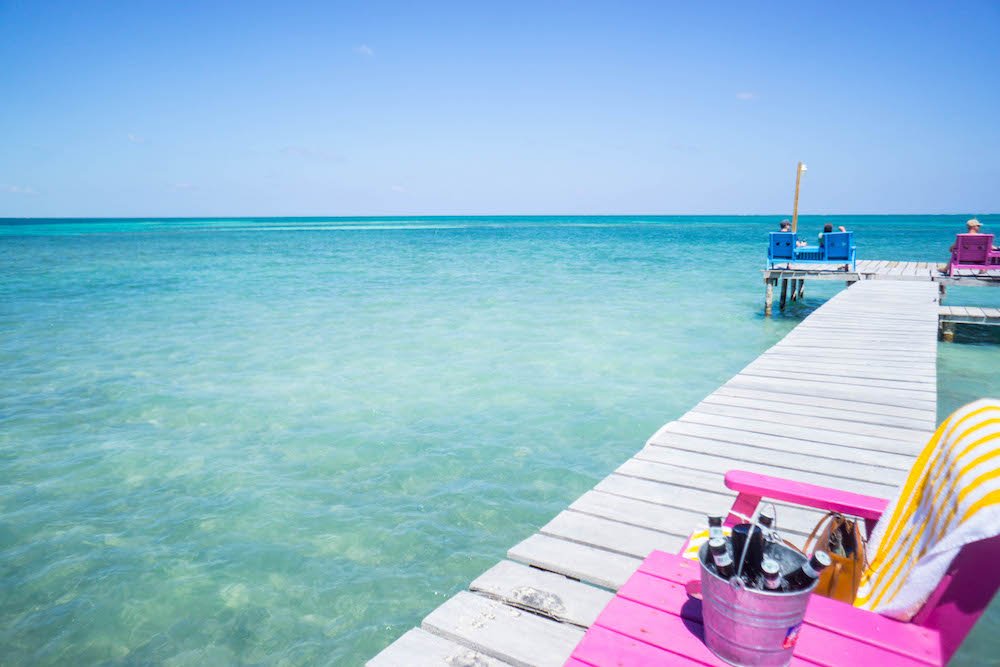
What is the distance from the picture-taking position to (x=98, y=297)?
18.4m

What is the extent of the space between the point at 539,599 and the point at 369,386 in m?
6.50

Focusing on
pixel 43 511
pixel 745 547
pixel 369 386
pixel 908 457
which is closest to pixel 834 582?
pixel 745 547

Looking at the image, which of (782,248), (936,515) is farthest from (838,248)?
(936,515)

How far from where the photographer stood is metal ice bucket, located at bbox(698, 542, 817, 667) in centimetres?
163

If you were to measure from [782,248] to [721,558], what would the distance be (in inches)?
539

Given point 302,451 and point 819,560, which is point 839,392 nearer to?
point 819,560

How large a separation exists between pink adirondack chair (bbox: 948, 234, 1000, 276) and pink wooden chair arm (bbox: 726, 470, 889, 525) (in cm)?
1283

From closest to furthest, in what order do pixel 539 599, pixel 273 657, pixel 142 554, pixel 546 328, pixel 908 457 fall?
1. pixel 539 599
2. pixel 273 657
3. pixel 908 457
4. pixel 142 554
5. pixel 546 328

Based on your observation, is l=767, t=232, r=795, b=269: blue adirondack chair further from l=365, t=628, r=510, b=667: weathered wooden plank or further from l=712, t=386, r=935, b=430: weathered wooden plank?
l=365, t=628, r=510, b=667: weathered wooden plank

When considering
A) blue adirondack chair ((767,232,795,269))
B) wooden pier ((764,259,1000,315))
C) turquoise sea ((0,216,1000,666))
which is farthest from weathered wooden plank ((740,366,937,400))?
blue adirondack chair ((767,232,795,269))

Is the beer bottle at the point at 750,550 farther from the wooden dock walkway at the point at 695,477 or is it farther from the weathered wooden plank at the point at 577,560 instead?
the weathered wooden plank at the point at 577,560

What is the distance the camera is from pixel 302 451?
647cm

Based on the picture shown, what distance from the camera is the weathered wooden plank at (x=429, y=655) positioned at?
7.62 feet

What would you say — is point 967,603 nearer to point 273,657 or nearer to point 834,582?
point 834,582
